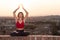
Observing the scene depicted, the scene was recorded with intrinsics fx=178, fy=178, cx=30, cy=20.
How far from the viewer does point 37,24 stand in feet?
9.72

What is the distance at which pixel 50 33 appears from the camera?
9.30ft

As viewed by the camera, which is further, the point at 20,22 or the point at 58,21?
the point at 58,21

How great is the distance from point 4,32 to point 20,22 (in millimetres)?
505

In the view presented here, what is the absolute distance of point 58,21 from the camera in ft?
9.69

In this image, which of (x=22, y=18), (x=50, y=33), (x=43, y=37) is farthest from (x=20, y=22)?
(x=50, y=33)

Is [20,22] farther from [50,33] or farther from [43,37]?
[50,33]

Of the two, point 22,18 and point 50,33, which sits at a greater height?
point 22,18

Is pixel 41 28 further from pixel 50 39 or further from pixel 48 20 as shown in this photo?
pixel 50 39

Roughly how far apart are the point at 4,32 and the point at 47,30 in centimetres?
70

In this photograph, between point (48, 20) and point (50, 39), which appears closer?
point (50, 39)

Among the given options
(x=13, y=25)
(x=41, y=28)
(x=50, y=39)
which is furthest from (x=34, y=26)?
(x=50, y=39)

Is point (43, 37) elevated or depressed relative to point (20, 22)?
depressed

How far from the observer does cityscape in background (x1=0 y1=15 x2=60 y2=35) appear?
289 cm

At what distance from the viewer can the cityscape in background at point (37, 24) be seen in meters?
2.89
